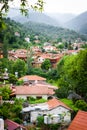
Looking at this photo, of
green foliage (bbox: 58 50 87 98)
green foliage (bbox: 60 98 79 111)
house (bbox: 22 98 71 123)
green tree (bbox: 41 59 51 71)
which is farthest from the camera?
green tree (bbox: 41 59 51 71)

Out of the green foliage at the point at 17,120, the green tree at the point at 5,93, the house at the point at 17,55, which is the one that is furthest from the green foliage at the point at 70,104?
the house at the point at 17,55

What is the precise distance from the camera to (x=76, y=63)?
1118 inches

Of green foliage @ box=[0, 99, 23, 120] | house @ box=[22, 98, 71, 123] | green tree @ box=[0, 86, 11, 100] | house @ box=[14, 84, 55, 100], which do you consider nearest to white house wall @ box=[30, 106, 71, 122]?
house @ box=[22, 98, 71, 123]

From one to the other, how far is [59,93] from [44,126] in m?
8.67

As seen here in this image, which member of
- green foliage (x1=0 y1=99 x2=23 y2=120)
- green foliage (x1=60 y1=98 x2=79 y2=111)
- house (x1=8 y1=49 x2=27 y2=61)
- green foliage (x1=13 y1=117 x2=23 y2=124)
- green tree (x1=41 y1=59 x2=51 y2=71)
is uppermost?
house (x1=8 y1=49 x2=27 y2=61)

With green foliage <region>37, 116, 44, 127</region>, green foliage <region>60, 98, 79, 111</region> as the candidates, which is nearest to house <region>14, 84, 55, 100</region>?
green foliage <region>60, 98, 79, 111</region>

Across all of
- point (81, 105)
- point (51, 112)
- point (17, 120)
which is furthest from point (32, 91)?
point (17, 120)

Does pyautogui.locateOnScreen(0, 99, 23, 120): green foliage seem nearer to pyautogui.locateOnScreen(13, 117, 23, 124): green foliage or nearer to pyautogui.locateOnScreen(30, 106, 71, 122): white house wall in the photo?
pyautogui.locateOnScreen(13, 117, 23, 124): green foliage

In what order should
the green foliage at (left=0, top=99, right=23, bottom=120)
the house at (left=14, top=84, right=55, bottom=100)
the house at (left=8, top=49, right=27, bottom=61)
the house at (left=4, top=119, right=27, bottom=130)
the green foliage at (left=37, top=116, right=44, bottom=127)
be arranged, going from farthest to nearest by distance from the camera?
the house at (left=8, top=49, right=27, bottom=61)
the house at (left=14, top=84, right=55, bottom=100)
the green foliage at (left=37, top=116, right=44, bottom=127)
the green foliage at (left=0, top=99, right=23, bottom=120)
the house at (left=4, top=119, right=27, bottom=130)

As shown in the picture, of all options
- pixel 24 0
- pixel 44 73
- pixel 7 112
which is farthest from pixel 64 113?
pixel 44 73

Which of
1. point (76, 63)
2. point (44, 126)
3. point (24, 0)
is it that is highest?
point (24, 0)

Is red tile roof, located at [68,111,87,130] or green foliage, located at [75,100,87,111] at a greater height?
red tile roof, located at [68,111,87,130]

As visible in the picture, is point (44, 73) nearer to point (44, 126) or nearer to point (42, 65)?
point (42, 65)

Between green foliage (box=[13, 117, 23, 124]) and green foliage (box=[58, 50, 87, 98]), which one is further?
green foliage (box=[58, 50, 87, 98])
